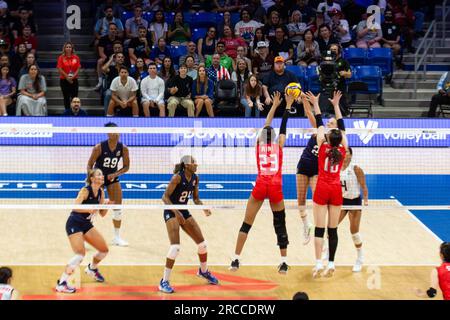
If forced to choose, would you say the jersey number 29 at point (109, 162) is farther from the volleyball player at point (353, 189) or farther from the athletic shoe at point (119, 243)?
the volleyball player at point (353, 189)

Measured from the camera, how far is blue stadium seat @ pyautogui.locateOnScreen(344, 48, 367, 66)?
90.8ft

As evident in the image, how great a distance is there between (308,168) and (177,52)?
12203 mm

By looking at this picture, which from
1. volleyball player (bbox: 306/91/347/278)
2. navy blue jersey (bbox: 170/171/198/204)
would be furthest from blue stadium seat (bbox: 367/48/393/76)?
navy blue jersey (bbox: 170/171/198/204)

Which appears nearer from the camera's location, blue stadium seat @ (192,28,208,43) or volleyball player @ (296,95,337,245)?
volleyball player @ (296,95,337,245)

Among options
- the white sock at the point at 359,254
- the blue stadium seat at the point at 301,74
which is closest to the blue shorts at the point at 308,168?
the white sock at the point at 359,254

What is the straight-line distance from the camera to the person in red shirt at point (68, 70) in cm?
2544

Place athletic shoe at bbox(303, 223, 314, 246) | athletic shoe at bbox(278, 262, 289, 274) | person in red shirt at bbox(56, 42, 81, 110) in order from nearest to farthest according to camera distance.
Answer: athletic shoe at bbox(278, 262, 289, 274), athletic shoe at bbox(303, 223, 314, 246), person in red shirt at bbox(56, 42, 81, 110)

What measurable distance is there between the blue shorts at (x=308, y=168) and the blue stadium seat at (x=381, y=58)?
12.8 meters

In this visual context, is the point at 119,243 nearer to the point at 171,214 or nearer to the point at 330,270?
the point at 171,214

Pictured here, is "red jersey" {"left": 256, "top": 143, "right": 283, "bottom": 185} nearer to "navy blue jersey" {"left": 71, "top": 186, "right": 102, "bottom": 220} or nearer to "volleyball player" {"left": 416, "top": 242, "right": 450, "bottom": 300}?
"navy blue jersey" {"left": 71, "top": 186, "right": 102, "bottom": 220}

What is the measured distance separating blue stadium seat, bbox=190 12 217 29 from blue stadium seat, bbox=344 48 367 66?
4.44 meters
